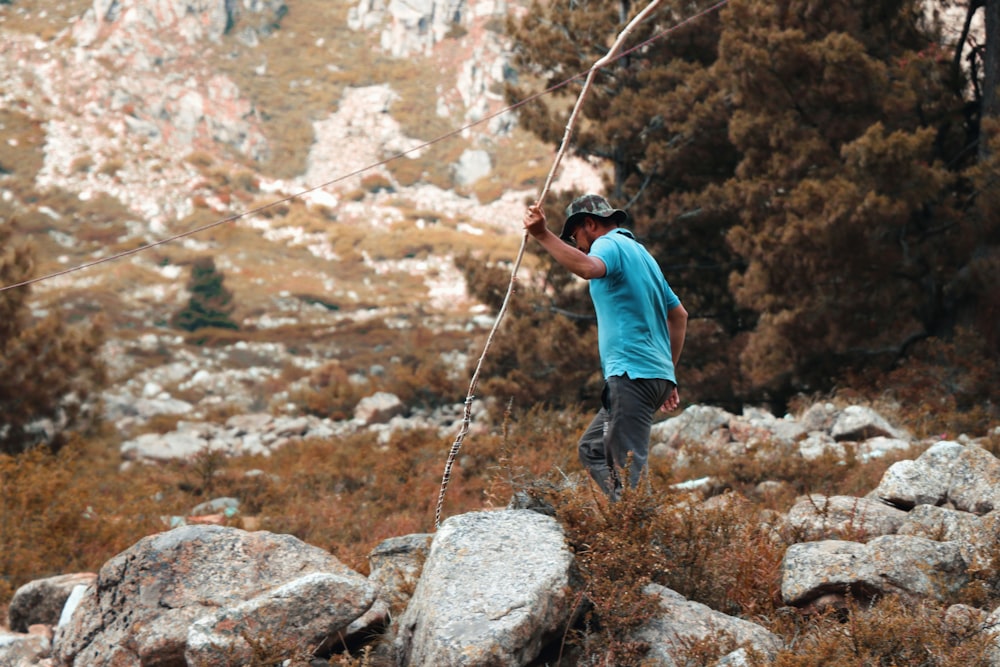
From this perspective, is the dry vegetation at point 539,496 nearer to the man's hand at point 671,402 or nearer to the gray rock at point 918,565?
the gray rock at point 918,565

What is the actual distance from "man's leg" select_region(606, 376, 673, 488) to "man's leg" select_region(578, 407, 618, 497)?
0.20ft

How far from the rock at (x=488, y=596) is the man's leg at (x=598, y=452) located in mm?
393

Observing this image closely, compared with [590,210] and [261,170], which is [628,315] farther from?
[261,170]

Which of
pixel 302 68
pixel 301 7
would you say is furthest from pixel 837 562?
pixel 301 7

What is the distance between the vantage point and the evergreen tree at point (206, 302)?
4575cm

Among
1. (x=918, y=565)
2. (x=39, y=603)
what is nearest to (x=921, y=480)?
(x=918, y=565)

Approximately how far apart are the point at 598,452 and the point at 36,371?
37.9 feet

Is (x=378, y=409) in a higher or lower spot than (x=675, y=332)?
lower

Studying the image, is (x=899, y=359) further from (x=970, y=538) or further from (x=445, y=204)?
(x=445, y=204)

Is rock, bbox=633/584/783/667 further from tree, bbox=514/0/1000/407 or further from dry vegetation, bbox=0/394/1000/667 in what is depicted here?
tree, bbox=514/0/1000/407

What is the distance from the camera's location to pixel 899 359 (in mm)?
12062

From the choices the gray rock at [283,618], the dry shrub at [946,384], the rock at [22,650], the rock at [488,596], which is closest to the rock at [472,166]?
the dry shrub at [946,384]

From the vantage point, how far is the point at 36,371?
13531 mm

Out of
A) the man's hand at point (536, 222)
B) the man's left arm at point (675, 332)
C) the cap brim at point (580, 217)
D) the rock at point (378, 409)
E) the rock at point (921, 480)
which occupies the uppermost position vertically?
the man's hand at point (536, 222)
